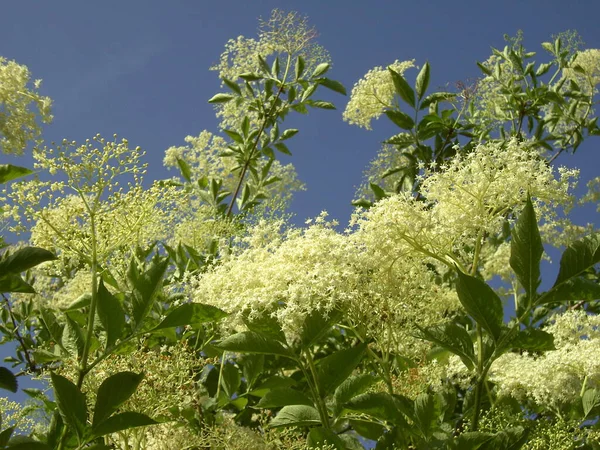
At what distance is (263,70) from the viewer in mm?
3523

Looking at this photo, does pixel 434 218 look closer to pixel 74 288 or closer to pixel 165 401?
pixel 165 401

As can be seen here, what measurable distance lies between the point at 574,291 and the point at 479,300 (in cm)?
21

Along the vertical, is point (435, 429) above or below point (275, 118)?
below

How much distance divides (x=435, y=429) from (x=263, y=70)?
240cm

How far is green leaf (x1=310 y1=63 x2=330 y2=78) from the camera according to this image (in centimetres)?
345

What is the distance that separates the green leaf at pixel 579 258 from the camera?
1.37 m

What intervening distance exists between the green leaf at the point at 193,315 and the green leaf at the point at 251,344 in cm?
5

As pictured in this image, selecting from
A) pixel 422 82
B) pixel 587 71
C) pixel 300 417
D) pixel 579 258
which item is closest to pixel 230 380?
pixel 300 417

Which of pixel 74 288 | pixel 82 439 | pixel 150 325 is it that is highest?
pixel 74 288

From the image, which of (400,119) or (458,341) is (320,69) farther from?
(458,341)

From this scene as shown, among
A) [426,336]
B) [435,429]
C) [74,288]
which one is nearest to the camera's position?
[426,336]

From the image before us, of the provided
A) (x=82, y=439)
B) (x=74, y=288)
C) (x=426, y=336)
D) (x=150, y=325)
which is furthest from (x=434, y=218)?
(x=74, y=288)

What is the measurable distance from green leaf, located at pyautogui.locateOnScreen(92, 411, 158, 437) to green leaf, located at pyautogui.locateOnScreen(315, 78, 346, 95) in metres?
→ 2.46

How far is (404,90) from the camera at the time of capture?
307cm
